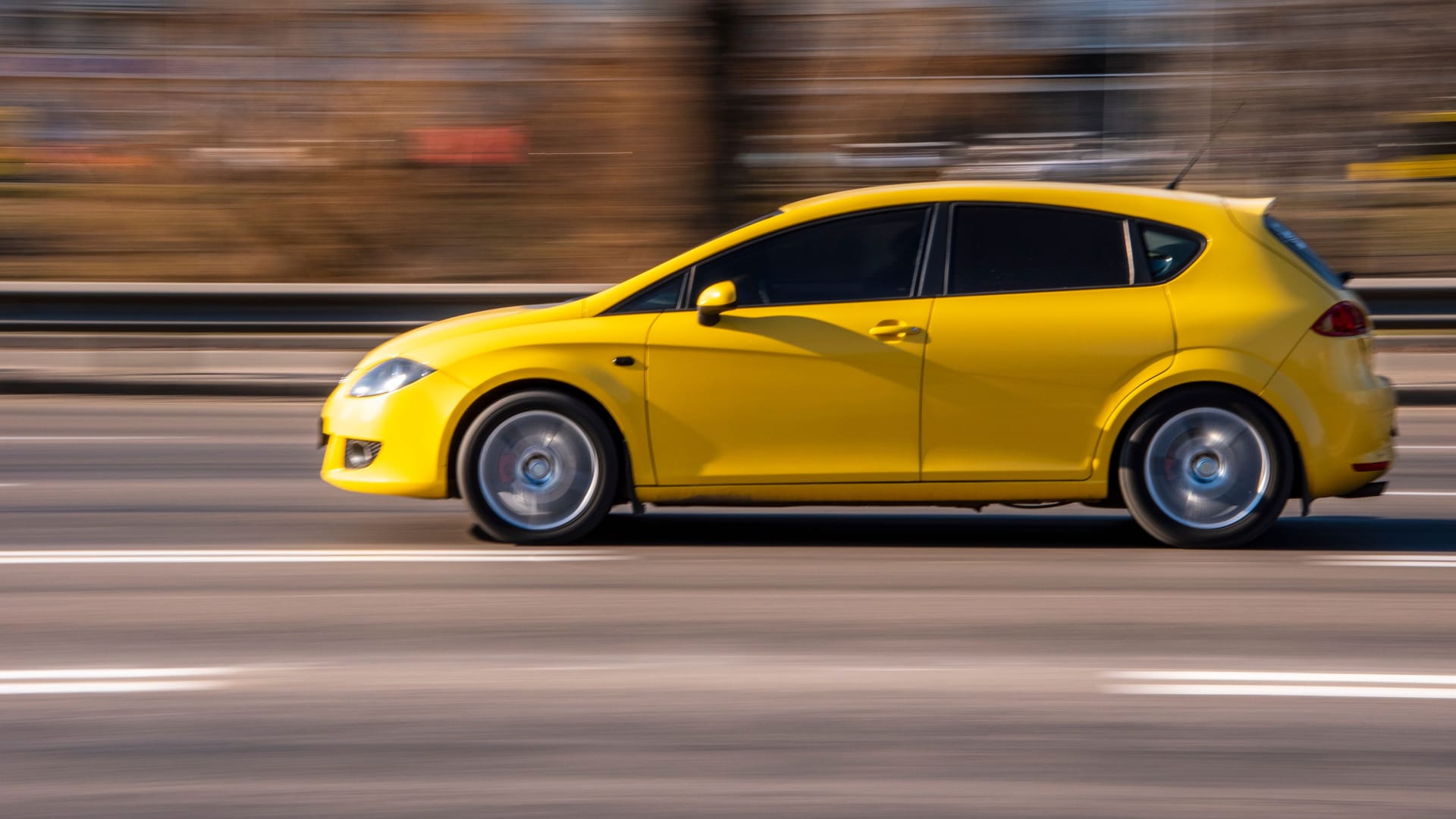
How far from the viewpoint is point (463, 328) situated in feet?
23.2

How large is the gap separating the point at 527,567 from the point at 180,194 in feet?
56.0

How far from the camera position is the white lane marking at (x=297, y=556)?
22.2ft

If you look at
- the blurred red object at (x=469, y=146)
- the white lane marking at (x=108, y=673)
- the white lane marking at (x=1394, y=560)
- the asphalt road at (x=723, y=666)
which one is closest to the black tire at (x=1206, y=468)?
the asphalt road at (x=723, y=666)

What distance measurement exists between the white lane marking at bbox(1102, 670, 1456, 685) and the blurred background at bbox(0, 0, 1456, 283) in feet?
46.3

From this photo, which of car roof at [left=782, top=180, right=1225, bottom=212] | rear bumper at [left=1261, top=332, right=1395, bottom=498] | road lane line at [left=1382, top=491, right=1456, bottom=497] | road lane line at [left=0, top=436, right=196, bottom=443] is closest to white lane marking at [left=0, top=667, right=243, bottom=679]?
car roof at [left=782, top=180, right=1225, bottom=212]

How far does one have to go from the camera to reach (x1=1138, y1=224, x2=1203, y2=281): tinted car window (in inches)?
270

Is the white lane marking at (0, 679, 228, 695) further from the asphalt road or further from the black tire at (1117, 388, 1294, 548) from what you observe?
the black tire at (1117, 388, 1294, 548)

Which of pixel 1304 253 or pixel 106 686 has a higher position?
pixel 1304 253

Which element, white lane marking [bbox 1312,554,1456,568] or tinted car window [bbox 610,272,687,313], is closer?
white lane marking [bbox 1312,554,1456,568]

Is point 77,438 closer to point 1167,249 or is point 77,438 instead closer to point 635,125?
point 1167,249

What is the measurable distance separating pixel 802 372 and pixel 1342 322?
86.1 inches

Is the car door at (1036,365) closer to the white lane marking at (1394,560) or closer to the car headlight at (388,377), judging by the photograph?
the white lane marking at (1394,560)

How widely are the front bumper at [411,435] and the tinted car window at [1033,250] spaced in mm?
2102

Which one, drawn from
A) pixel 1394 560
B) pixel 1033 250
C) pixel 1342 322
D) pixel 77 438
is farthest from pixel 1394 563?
pixel 77 438
